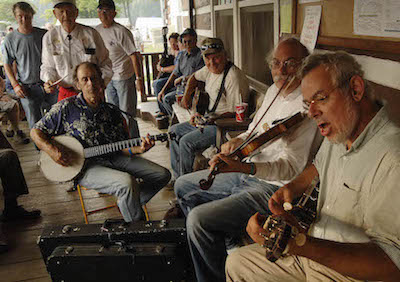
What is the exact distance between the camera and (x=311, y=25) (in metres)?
2.04

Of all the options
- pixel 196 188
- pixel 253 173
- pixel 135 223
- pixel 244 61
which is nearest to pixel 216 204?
pixel 253 173

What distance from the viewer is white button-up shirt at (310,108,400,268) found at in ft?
3.12

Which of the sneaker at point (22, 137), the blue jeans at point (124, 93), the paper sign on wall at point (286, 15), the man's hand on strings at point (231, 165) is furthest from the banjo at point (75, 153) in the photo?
the sneaker at point (22, 137)

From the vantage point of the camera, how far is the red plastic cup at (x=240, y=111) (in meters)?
2.53

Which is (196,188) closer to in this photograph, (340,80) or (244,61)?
(340,80)

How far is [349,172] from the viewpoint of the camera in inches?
44.9

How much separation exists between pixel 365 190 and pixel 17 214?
8.89 feet

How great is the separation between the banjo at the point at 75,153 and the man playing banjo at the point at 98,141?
0.03 metres

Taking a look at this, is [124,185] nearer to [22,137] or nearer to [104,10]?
[104,10]

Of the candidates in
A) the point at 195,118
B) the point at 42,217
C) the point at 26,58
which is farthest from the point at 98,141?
the point at 26,58

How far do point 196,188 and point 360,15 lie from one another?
1.29 m

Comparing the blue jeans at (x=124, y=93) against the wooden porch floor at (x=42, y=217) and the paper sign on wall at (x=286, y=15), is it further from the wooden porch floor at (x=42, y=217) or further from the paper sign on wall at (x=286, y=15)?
the paper sign on wall at (x=286, y=15)

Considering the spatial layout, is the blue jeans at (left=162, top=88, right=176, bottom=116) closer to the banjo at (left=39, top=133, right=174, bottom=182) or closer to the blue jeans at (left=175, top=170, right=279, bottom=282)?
the banjo at (left=39, top=133, right=174, bottom=182)

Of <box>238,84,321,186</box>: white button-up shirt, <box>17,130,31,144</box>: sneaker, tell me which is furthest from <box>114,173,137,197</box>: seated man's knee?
<box>17,130,31,144</box>: sneaker
